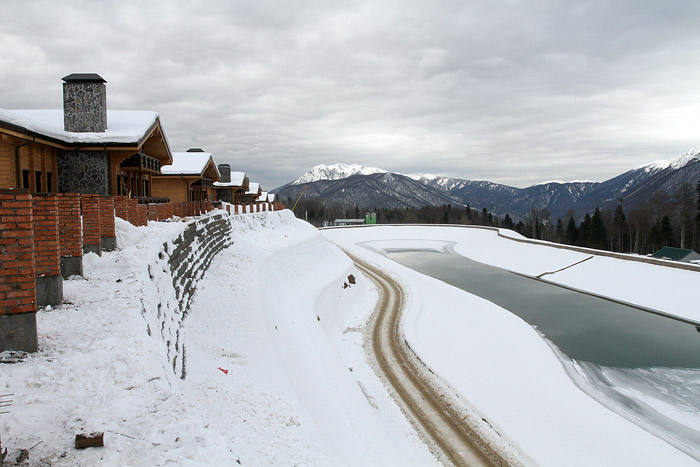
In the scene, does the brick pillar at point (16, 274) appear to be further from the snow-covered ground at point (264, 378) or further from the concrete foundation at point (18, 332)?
the snow-covered ground at point (264, 378)

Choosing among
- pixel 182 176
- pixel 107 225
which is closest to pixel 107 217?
pixel 107 225

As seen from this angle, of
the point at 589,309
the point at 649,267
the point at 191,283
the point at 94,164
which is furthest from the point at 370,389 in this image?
the point at 649,267

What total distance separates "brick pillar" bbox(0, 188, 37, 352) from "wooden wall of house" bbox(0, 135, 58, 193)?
11330 millimetres

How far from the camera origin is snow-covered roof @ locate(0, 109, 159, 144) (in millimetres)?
16000

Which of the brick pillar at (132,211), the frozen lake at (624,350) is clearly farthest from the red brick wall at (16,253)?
the frozen lake at (624,350)

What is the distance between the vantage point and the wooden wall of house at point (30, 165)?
1460cm

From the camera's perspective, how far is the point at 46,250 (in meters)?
6.86

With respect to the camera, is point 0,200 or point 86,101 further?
point 86,101

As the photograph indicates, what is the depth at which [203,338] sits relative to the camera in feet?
35.6

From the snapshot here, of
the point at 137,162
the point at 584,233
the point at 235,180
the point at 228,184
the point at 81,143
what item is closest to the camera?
the point at 81,143

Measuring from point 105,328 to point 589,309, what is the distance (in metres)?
30.7

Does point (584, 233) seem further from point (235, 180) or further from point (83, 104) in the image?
point (83, 104)

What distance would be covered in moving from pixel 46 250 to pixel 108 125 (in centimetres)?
1640

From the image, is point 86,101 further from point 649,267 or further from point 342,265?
point 649,267
